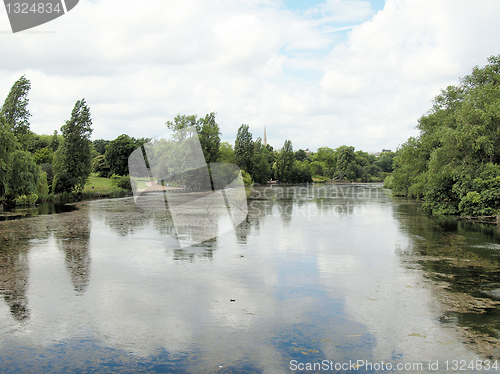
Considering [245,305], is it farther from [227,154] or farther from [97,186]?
[227,154]

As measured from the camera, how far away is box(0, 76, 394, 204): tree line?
34.7 metres

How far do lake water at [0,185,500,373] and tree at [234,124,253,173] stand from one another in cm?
7775

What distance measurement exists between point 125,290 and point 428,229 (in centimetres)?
1806

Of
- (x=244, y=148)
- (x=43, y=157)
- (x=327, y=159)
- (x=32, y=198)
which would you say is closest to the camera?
(x=32, y=198)

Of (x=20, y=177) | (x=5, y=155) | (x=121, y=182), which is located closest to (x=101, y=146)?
(x=121, y=182)

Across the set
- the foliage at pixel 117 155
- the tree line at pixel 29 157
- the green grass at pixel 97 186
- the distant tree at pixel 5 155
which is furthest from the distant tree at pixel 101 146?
the distant tree at pixel 5 155

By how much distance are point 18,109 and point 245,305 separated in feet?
148

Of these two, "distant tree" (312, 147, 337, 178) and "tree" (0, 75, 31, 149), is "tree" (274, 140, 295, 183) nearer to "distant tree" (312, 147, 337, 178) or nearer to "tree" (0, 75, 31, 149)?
"distant tree" (312, 147, 337, 178)

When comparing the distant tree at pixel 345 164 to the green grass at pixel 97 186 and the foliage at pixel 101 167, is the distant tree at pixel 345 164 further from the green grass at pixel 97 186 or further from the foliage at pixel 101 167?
the green grass at pixel 97 186

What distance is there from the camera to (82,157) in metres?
48.9

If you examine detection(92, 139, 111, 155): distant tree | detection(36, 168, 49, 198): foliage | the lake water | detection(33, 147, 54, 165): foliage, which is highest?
detection(92, 139, 111, 155): distant tree

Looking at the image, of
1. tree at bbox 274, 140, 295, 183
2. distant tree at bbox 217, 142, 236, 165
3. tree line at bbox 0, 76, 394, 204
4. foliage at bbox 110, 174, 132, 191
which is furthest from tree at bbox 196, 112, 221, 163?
tree at bbox 274, 140, 295, 183

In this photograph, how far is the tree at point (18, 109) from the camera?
43312 mm

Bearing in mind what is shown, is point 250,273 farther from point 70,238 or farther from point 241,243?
point 70,238
